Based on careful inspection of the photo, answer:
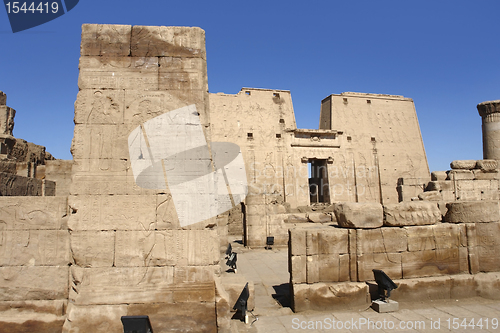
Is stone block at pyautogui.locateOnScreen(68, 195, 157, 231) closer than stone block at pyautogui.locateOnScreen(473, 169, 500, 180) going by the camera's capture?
Yes

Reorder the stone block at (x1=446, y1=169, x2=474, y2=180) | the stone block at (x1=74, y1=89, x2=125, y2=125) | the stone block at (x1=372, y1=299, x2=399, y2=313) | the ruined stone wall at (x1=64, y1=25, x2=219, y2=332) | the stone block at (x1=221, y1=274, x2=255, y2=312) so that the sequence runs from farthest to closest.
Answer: the stone block at (x1=446, y1=169, x2=474, y2=180) < the stone block at (x1=372, y1=299, x2=399, y2=313) < the stone block at (x1=221, y1=274, x2=255, y2=312) < the stone block at (x1=74, y1=89, x2=125, y2=125) < the ruined stone wall at (x1=64, y1=25, x2=219, y2=332)

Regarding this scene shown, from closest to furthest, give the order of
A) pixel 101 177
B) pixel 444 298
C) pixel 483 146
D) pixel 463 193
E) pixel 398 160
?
1. pixel 101 177
2. pixel 444 298
3. pixel 463 193
4. pixel 483 146
5. pixel 398 160

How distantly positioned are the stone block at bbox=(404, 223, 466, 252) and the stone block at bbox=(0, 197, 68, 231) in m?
4.93

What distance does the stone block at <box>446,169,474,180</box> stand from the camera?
1384cm

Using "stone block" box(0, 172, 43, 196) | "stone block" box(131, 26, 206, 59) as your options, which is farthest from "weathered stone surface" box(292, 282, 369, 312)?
"stone block" box(0, 172, 43, 196)

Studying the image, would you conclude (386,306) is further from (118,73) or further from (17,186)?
(17,186)

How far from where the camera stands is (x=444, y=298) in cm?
488

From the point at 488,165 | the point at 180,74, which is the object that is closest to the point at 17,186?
the point at 180,74

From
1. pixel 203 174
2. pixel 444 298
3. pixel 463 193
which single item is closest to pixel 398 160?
pixel 463 193

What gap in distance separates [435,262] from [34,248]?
5671 mm

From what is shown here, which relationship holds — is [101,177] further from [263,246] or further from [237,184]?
[237,184]

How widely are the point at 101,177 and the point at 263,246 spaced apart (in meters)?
7.66

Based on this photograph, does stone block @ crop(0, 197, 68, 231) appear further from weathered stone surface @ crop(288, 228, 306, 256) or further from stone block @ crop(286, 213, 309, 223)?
stone block @ crop(286, 213, 309, 223)

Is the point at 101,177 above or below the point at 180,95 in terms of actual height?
below
